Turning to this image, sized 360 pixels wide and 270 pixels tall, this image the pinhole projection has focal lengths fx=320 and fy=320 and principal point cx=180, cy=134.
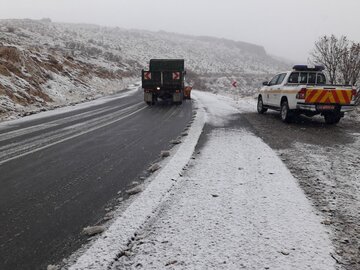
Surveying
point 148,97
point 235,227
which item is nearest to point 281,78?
point 148,97

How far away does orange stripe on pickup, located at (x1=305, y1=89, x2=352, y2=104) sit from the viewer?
10.9m

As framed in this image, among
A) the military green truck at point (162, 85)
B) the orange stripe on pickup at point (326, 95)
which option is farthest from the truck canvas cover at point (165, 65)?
the orange stripe on pickup at point (326, 95)

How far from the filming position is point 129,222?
382cm

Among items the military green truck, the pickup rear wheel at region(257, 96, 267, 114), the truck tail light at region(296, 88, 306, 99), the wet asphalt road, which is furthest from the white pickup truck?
the military green truck

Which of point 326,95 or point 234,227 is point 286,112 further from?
point 234,227

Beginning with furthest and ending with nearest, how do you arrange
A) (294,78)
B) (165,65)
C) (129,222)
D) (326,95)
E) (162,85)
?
(165,65), (162,85), (294,78), (326,95), (129,222)

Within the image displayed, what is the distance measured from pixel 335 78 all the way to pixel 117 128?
12711 millimetres

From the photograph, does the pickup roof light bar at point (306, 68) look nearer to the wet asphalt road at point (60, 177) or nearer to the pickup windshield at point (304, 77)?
the pickup windshield at point (304, 77)

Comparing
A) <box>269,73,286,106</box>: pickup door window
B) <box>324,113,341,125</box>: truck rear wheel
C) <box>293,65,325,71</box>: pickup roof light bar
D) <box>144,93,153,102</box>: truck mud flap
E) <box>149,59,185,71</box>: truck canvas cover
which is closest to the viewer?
<box>324,113,341,125</box>: truck rear wheel

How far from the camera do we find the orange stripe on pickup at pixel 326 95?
428 inches

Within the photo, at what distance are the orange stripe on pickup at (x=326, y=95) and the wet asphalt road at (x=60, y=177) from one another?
4.62 metres

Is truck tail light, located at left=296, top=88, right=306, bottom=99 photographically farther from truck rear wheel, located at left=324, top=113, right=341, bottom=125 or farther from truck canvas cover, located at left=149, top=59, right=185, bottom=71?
truck canvas cover, located at left=149, top=59, right=185, bottom=71

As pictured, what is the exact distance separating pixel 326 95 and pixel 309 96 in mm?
573

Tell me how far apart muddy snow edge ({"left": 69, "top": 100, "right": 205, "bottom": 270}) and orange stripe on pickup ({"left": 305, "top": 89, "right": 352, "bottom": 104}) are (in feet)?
21.1
